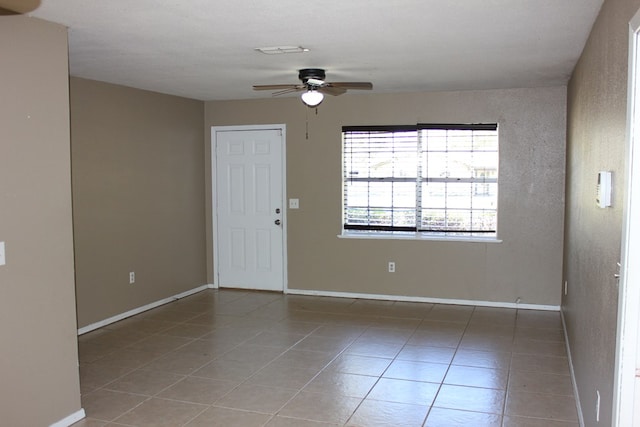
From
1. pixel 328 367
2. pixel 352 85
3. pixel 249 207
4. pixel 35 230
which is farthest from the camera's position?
pixel 249 207

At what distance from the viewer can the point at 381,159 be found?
664 cm

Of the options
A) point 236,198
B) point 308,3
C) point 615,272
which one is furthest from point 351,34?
point 236,198

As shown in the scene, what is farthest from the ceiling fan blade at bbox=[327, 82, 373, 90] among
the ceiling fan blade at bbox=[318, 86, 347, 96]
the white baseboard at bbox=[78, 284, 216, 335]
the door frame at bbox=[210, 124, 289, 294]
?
the white baseboard at bbox=[78, 284, 216, 335]

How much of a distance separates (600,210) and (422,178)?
12.2 feet

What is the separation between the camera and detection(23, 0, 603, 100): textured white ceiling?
10.1 ft

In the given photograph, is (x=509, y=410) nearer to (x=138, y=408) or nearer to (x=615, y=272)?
(x=615, y=272)

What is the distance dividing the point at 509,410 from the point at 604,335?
132 centimetres

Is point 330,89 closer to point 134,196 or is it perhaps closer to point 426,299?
point 134,196

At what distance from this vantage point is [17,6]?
9.71 feet

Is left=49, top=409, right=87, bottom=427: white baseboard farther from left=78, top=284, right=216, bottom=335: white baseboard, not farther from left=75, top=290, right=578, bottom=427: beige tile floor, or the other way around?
left=78, top=284, right=216, bottom=335: white baseboard

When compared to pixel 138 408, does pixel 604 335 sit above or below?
above

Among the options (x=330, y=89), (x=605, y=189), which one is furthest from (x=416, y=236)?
(x=605, y=189)

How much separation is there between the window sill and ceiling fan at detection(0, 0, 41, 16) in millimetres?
4362

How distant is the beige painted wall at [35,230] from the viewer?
10.1 ft
